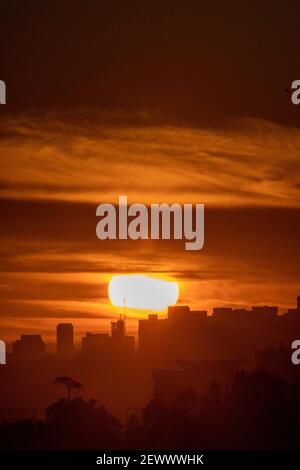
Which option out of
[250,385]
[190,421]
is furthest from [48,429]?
[250,385]

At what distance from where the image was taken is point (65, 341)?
11794 centimetres

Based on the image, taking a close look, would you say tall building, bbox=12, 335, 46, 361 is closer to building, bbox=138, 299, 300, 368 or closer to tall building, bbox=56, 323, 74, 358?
tall building, bbox=56, 323, 74, 358

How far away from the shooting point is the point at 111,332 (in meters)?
119

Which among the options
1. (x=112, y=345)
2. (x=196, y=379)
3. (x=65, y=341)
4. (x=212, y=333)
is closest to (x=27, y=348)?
(x=65, y=341)

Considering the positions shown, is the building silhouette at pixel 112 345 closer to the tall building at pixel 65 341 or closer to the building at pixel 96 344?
the building at pixel 96 344

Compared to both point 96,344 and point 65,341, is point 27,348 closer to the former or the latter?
point 96,344

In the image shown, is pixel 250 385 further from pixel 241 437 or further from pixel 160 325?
pixel 160 325

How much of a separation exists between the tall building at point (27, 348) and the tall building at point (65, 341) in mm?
6381

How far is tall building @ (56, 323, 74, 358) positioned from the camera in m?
117

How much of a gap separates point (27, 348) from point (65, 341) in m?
9.82

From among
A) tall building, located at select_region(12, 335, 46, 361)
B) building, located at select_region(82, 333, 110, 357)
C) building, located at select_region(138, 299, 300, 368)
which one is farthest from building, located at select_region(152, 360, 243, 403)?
tall building, located at select_region(12, 335, 46, 361)

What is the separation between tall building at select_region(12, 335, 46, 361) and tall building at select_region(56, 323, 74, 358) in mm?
6381

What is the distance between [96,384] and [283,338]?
22297 millimetres

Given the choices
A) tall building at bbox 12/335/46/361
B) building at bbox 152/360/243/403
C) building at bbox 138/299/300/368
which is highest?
tall building at bbox 12/335/46/361
